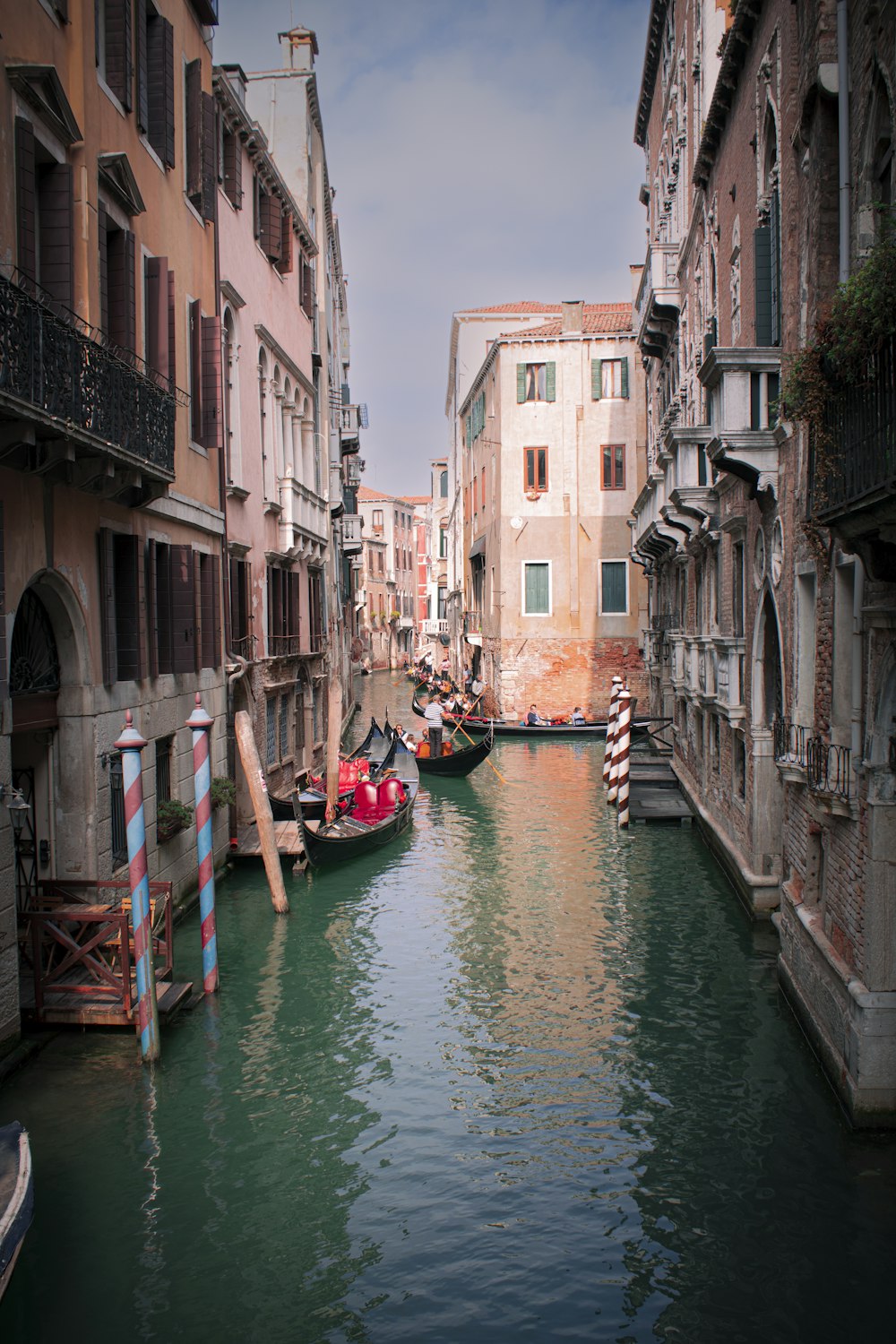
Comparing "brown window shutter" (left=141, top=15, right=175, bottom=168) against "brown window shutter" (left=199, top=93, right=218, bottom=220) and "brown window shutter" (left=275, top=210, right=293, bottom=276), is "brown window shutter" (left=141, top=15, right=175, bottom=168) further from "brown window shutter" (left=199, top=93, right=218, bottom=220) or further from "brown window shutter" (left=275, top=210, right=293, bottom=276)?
"brown window shutter" (left=275, top=210, right=293, bottom=276)

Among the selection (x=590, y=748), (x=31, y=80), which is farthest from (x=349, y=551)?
(x=31, y=80)

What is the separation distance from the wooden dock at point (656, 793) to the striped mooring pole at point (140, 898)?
376 inches

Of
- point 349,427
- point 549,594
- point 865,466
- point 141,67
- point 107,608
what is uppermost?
point 349,427

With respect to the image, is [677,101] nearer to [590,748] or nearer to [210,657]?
[210,657]

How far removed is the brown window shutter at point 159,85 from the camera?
9688 mm

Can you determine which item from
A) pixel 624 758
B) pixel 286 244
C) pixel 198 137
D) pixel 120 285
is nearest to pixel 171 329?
pixel 120 285

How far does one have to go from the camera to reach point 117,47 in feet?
28.1

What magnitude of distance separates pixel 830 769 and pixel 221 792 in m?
7.05

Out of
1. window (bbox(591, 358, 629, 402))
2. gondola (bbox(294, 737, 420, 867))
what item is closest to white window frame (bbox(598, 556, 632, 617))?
window (bbox(591, 358, 629, 402))

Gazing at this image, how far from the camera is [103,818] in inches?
330

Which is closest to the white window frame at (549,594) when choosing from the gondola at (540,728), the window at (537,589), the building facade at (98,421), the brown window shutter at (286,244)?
the window at (537,589)

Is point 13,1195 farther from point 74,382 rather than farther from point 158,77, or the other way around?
point 158,77

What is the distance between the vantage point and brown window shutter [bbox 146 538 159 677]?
9.59 metres

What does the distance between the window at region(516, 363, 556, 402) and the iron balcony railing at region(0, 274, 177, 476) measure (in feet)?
69.8
